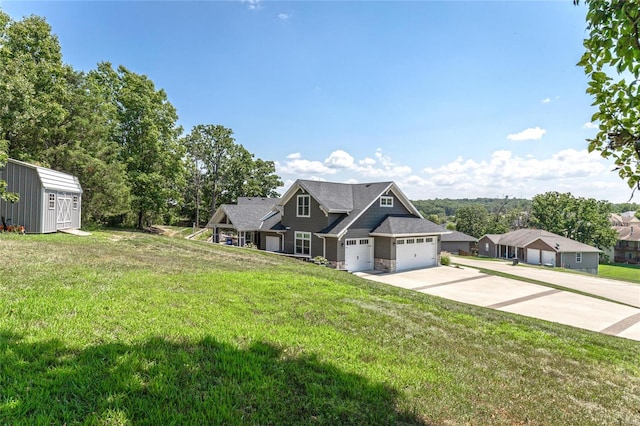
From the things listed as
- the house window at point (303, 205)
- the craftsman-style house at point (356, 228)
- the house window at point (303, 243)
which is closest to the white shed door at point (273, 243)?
the craftsman-style house at point (356, 228)

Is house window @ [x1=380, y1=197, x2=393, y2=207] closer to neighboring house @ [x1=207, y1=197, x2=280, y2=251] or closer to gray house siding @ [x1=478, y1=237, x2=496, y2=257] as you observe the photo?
neighboring house @ [x1=207, y1=197, x2=280, y2=251]

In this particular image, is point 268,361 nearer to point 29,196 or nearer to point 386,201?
point 29,196

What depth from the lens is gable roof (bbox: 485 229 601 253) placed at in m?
38.2

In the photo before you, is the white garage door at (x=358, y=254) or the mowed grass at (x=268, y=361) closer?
the mowed grass at (x=268, y=361)

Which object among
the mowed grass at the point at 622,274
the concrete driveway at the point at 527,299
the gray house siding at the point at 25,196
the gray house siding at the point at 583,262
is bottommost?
the mowed grass at the point at 622,274

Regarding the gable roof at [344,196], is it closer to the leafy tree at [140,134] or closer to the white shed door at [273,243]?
the white shed door at [273,243]

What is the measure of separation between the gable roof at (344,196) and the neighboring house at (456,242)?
2709 cm

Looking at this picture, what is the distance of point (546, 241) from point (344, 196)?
2905cm

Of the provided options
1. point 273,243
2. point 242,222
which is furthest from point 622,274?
point 242,222

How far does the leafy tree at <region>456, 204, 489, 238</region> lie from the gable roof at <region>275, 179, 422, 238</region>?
145 ft

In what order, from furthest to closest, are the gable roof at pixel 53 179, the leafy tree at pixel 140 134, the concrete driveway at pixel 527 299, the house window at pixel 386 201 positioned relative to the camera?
the leafy tree at pixel 140 134, the house window at pixel 386 201, the gable roof at pixel 53 179, the concrete driveway at pixel 527 299

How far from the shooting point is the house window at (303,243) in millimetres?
23359

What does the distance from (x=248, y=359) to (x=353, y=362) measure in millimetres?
1353

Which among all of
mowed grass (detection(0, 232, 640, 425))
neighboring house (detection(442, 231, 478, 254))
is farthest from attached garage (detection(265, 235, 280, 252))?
neighboring house (detection(442, 231, 478, 254))
